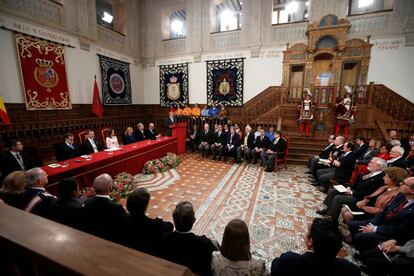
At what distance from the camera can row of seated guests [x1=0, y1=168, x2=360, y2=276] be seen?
126 centimetres

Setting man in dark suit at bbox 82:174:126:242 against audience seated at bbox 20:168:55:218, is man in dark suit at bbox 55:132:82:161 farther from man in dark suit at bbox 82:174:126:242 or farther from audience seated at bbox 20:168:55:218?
man in dark suit at bbox 82:174:126:242

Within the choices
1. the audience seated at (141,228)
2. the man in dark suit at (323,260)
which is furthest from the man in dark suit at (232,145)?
the man in dark suit at (323,260)

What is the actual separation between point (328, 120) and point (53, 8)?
1072 cm

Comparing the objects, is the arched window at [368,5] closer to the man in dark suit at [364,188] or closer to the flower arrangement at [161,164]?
the man in dark suit at [364,188]

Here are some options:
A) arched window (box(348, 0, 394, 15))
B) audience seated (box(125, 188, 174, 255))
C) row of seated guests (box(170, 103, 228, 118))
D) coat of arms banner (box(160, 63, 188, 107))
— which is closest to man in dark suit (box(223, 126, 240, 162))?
row of seated guests (box(170, 103, 228, 118))

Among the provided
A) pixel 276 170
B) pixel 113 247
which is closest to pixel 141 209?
pixel 113 247

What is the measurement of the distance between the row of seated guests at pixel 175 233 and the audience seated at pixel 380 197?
162 cm

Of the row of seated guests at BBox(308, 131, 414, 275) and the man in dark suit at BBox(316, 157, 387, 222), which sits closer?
the row of seated guests at BBox(308, 131, 414, 275)

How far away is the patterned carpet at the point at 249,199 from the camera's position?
2.93m

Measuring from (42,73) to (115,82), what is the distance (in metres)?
3.13

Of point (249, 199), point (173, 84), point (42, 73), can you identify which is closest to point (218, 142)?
point (249, 199)

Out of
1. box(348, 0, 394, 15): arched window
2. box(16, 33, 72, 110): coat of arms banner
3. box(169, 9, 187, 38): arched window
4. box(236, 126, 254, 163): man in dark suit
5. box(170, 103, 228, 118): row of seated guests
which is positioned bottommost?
A: box(236, 126, 254, 163): man in dark suit

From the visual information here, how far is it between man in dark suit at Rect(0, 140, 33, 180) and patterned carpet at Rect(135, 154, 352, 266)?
2.53 metres

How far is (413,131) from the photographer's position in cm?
634
